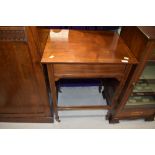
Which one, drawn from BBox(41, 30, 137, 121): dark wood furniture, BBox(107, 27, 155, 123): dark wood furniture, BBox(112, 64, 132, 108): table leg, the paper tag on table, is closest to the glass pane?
BBox(107, 27, 155, 123): dark wood furniture

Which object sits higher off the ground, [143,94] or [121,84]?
[121,84]

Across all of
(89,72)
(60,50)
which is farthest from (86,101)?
(60,50)

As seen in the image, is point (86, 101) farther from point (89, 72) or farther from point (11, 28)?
point (11, 28)

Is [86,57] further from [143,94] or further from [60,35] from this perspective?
[143,94]

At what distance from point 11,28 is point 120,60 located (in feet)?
2.15

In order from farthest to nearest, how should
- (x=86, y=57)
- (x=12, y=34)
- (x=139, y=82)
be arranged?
(x=139, y=82)
(x=86, y=57)
(x=12, y=34)

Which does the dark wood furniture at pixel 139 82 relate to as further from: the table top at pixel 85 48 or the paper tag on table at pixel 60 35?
the paper tag on table at pixel 60 35

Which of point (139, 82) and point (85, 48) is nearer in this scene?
point (85, 48)

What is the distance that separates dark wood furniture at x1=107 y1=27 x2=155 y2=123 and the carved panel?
0.68 meters

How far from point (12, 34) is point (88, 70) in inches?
20.2

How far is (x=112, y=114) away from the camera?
1450 mm

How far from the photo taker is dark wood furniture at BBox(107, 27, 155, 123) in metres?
0.93

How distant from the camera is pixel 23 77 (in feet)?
3.56

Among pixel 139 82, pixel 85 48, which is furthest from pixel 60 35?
pixel 139 82
